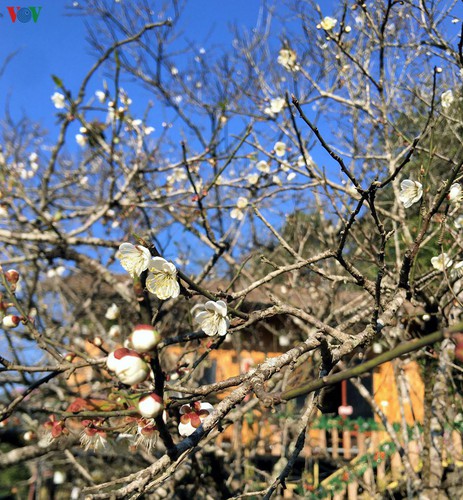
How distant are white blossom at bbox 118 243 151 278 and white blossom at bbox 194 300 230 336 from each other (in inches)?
8.9

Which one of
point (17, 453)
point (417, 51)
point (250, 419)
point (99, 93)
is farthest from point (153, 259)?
point (250, 419)

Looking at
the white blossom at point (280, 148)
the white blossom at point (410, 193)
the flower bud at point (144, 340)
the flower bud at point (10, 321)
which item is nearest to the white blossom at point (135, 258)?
the flower bud at point (144, 340)

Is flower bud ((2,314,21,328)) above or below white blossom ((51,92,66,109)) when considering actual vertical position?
below

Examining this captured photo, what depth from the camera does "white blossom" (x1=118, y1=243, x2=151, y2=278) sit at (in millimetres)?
1067

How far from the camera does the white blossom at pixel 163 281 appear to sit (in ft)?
3.77

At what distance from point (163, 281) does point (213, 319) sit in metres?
0.19

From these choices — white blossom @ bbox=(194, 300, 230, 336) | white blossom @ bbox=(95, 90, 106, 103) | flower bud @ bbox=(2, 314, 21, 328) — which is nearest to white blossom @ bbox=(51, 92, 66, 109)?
white blossom @ bbox=(95, 90, 106, 103)

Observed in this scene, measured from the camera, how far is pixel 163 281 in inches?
48.6

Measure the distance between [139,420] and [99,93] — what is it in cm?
415

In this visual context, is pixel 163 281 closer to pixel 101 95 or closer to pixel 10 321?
pixel 10 321

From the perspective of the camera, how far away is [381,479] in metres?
5.47

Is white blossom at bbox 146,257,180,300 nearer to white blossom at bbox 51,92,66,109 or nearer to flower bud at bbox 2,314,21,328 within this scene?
flower bud at bbox 2,314,21,328

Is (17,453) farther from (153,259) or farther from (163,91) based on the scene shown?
(163,91)

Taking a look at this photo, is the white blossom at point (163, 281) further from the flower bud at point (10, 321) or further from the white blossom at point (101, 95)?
the white blossom at point (101, 95)
